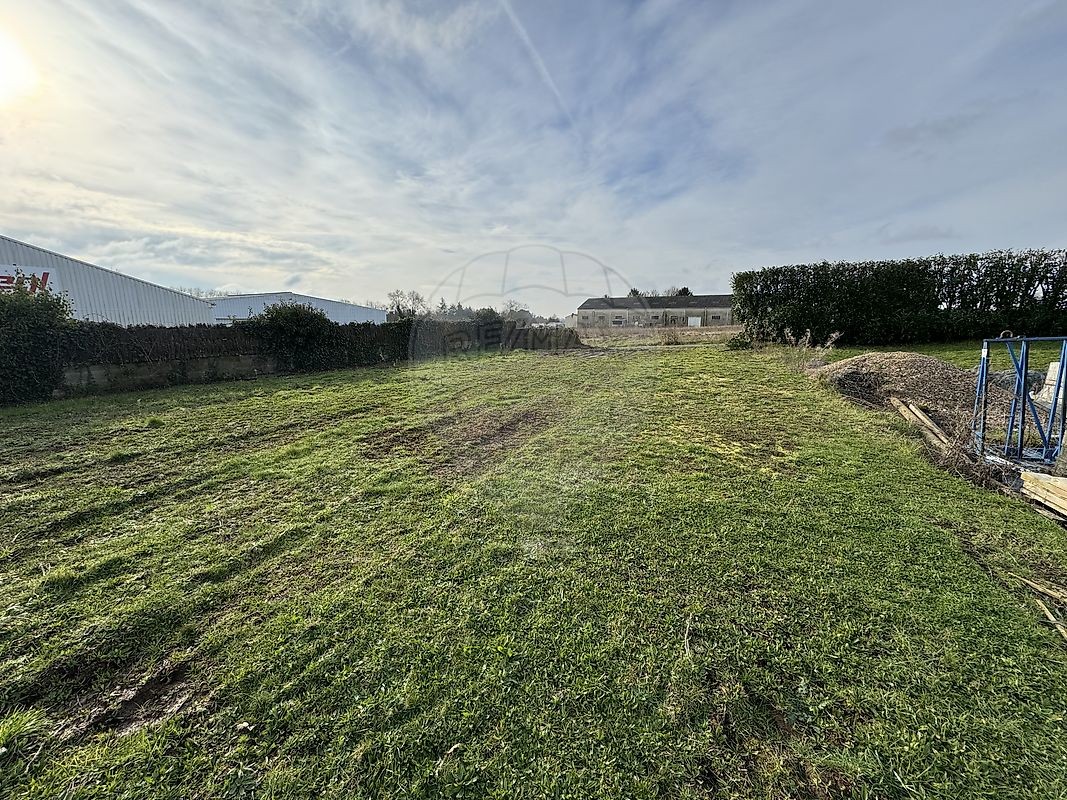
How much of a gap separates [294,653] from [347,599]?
38 centimetres

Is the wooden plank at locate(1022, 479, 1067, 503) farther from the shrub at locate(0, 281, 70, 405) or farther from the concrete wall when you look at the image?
the shrub at locate(0, 281, 70, 405)

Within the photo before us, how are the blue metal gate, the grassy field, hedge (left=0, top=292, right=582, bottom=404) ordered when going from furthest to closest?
hedge (left=0, top=292, right=582, bottom=404), the blue metal gate, the grassy field

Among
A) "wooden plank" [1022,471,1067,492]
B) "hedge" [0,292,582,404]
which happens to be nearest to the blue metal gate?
"wooden plank" [1022,471,1067,492]

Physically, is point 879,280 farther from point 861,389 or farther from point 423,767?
point 423,767

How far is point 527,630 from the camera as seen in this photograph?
2064 millimetres

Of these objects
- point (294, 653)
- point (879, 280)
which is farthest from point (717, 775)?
point (879, 280)

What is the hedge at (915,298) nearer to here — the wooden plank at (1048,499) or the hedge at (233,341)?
the hedge at (233,341)

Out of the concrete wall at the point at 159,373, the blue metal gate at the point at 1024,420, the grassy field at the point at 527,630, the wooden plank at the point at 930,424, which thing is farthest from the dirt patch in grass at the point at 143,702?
the concrete wall at the point at 159,373

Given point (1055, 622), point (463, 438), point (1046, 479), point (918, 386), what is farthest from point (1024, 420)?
point (463, 438)

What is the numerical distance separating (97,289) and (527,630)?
22.8m

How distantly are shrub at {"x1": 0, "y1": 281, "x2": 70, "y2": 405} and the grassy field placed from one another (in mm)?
5143

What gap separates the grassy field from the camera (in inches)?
58.1

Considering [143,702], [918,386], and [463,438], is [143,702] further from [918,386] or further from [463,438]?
[918,386]

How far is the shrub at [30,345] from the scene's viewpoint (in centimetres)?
745
